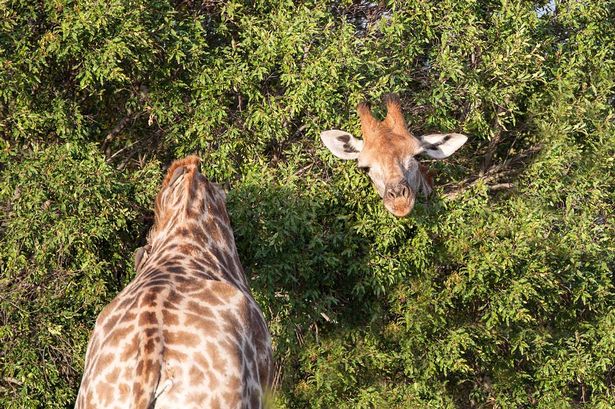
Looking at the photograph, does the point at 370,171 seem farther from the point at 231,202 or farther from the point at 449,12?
the point at 449,12

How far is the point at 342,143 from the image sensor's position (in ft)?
33.4

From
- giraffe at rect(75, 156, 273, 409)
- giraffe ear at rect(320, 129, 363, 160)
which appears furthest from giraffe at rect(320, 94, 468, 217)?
giraffe at rect(75, 156, 273, 409)

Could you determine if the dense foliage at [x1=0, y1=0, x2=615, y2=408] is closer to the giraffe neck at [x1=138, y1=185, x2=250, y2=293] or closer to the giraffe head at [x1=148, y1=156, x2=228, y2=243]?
the giraffe head at [x1=148, y1=156, x2=228, y2=243]

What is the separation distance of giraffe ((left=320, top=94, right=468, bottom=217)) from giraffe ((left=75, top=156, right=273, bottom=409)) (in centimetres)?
268

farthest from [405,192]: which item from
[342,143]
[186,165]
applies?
[186,165]

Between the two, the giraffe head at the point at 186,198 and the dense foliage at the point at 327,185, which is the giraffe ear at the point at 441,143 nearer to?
the dense foliage at the point at 327,185

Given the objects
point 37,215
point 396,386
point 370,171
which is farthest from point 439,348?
point 37,215

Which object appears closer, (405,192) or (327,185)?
(405,192)

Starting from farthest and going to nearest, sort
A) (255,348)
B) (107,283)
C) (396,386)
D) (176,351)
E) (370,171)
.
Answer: (396,386) < (107,283) < (370,171) < (255,348) < (176,351)

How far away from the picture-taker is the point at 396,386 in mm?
11375

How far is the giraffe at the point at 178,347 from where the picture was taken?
20.4ft

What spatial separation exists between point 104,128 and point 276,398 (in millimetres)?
3440

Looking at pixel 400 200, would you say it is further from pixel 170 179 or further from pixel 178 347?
pixel 178 347

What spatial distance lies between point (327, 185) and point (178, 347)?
15.3 ft
